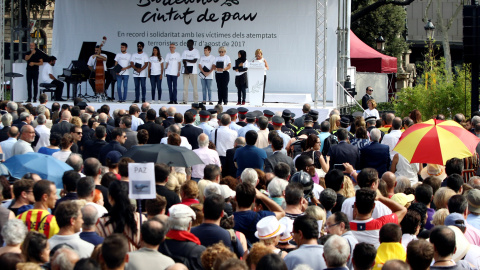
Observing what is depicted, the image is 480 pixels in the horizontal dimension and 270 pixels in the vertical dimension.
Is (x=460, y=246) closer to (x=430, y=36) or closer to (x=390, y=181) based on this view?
(x=390, y=181)

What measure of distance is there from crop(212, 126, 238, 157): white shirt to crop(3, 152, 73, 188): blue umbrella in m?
4.07

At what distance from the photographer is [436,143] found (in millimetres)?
8297

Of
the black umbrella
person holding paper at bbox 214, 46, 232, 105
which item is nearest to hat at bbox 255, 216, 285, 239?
the black umbrella

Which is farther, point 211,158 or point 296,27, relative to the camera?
point 296,27

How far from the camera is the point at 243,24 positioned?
72.2 feet

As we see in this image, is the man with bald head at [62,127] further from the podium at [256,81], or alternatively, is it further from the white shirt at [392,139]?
the podium at [256,81]

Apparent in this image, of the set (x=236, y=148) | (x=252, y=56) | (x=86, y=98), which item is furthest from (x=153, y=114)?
(x=252, y=56)

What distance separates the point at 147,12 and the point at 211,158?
46.4 feet

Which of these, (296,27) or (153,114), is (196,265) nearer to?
(153,114)

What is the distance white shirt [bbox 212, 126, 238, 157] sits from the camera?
1124 centimetres

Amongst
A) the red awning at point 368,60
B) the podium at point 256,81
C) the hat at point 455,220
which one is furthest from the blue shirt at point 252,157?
the red awning at point 368,60

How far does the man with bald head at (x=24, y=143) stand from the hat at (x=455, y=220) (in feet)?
18.5

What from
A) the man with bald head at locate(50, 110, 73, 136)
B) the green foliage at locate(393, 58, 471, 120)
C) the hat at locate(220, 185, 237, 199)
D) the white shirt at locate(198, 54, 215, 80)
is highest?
the white shirt at locate(198, 54, 215, 80)

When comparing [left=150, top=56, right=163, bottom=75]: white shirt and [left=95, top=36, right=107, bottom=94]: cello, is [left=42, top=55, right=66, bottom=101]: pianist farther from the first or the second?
[left=150, top=56, right=163, bottom=75]: white shirt
